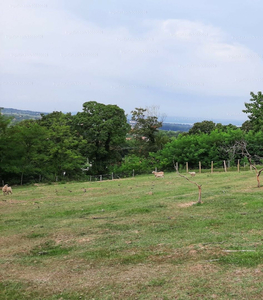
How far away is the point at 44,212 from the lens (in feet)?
44.8

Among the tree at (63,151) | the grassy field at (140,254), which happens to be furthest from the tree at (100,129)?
the grassy field at (140,254)

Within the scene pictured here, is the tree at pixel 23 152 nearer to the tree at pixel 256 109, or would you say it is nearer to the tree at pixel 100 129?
the tree at pixel 100 129

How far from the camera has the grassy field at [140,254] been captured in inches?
195

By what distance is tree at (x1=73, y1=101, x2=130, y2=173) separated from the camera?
37.8 m

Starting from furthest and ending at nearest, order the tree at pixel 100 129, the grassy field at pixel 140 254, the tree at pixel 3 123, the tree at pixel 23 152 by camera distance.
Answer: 1. the tree at pixel 100 129
2. the tree at pixel 3 123
3. the tree at pixel 23 152
4. the grassy field at pixel 140 254

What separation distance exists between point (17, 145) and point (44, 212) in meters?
19.7

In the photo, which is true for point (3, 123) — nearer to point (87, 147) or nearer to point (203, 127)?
point (87, 147)

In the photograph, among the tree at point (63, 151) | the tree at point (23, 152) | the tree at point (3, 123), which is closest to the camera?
the tree at point (23, 152)

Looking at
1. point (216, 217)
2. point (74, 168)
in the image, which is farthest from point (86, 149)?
point (216, 217)

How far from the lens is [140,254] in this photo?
6.75 metres

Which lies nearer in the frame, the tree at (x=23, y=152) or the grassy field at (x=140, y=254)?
the grassy field at (x=140, y=254)

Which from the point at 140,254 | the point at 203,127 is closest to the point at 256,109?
the point at 140,254

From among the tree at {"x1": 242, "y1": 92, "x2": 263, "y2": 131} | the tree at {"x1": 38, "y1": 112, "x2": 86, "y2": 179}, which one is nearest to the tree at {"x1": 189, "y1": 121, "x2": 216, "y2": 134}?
the tree at {"x1": 38, "y1": 112, "x2": 86, "y2": 179}

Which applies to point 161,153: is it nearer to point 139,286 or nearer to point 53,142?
point 53,142
